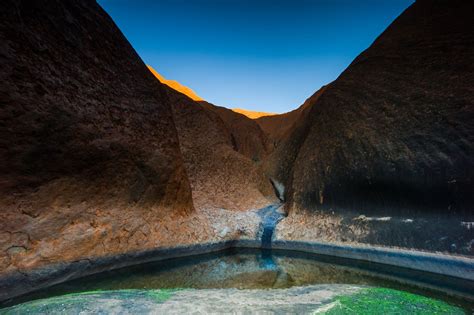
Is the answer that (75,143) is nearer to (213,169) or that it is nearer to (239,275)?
(239,275)

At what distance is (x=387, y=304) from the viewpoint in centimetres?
312

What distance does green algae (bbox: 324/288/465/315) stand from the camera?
2.90 metres

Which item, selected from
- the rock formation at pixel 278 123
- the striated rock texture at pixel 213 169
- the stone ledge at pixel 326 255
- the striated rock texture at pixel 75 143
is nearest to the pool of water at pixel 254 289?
the stone ledge at pixel 326 255

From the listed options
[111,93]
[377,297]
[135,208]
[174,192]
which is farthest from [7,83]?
[377,297]

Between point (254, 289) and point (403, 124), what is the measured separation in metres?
4.86

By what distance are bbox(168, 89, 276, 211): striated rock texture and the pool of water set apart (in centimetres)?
352

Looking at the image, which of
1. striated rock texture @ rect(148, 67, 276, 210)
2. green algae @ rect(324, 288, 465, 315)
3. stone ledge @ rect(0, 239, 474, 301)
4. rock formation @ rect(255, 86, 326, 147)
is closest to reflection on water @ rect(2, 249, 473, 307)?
stone ledge @ rect(0, 239, 474, 301)

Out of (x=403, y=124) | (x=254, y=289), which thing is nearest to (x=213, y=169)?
(x=403, y=124)

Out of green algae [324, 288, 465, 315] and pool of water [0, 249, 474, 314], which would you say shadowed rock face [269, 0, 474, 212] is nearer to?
pool of water [0, 249, 474, 314]

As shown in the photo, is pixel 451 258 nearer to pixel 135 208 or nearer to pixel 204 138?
pixel 135 208

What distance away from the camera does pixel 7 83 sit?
12.7ft

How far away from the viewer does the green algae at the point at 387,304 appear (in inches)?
114

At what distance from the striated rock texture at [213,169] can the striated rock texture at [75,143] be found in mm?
2911

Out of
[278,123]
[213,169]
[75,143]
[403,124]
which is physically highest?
[278,123]
